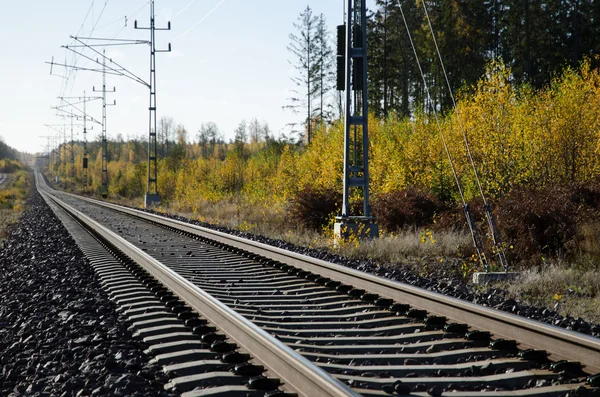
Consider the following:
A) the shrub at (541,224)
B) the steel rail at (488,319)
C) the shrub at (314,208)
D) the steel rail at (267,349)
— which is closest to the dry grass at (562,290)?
the shrub at (541,224)

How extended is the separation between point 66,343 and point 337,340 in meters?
2.26

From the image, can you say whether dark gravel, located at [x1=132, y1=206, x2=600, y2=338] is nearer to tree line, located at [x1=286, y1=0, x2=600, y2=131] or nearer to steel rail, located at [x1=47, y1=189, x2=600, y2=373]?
steel rail, located at [x1=47, y1=189, x2=600, y2=373]

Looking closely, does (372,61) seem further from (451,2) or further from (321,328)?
(321,328)

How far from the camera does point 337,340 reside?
15.3ft

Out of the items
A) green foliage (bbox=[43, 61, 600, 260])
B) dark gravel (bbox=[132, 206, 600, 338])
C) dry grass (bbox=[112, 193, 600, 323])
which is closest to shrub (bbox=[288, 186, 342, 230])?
green foliage (bbox=[43, 61, 600, 260])

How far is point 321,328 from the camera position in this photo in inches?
202

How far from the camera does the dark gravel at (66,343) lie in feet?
12.8

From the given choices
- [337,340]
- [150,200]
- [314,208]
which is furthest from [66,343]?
[150,200]

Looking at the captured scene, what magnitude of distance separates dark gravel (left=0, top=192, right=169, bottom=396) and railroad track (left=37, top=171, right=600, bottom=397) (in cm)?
19

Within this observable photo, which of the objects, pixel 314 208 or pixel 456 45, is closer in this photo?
pixel 314 208

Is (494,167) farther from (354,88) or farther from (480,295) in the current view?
(480,295)

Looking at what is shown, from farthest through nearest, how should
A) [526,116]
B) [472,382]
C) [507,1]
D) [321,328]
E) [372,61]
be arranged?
[372,61] → [507,1] → [526,116] → [321,328] → [472,382]

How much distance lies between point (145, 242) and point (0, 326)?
6.26 metres

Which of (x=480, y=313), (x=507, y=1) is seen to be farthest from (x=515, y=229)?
(x=507, y=1)
